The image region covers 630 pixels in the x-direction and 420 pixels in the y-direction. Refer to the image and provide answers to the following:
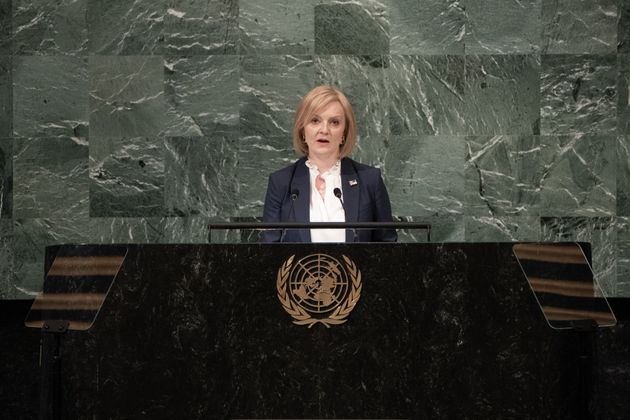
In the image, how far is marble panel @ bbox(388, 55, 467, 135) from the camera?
5406 millimetres

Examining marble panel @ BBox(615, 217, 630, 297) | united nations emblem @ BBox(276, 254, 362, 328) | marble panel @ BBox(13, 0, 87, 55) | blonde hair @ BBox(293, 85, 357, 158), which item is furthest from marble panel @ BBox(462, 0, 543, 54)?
united nations emblem @ BBox(276, 254, 362, 328)

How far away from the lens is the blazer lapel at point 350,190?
11.6 feet

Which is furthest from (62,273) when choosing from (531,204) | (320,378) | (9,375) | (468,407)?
(531,204)

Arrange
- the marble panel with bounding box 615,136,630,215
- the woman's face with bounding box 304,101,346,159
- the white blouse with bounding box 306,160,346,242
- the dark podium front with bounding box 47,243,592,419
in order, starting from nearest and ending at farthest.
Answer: the dark podium front with bounding box 47,243,592,419 → the white blouse with bounding box 306,160,346,242 → the woman's face with bounding box 304,101,346,159 → the marble panel with bounding box 615,136,630,215

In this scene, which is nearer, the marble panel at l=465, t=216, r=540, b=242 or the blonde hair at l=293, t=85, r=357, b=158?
the blonde hair at l=293, t=85, r=357, b=158

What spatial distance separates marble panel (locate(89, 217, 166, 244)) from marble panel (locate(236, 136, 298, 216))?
53 cm

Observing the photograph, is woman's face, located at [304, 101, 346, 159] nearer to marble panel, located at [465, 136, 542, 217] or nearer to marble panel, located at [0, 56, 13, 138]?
marble panel, located at [465, 136, 542, 217]

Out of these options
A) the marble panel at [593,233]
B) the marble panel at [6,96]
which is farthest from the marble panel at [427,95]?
the marble panel at [6,96]

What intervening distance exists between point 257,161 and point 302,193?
6.17ft

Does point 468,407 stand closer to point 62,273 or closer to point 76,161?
point 62,273

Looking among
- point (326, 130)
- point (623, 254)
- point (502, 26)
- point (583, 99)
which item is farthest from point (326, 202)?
point (623, 254)

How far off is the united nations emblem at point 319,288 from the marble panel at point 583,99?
3.12 metres

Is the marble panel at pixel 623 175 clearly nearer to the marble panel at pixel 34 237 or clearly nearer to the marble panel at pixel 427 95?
the marble panel at pixel 427 95

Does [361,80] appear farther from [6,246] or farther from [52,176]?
[6,246]
